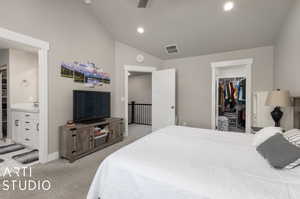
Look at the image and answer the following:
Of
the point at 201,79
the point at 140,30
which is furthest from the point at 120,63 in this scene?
the point at 201,79

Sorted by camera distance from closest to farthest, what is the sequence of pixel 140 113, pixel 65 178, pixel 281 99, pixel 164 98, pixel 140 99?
pixel 65 178, pixel 281 99, pixel 164 98, pixel 140 113, pixel 140 99

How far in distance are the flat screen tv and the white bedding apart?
1826 mm

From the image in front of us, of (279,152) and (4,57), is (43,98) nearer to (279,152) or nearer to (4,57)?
(4,57)

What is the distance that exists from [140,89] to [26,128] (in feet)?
15.0

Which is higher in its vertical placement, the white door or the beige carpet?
the white door

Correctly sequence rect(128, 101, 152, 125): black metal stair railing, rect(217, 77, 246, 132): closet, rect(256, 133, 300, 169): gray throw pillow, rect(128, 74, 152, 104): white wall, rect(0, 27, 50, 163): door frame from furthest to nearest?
rect(128, 74, 152, 104): white wall, rect(128, 101, 152, 125): black metal stair railing, rect(217, 77, 246, 132): closet, rect(0, 27, 50, 163): door frame, rect(256, 133, 300, 169): gray throw pillow

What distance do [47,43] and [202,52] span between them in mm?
3579

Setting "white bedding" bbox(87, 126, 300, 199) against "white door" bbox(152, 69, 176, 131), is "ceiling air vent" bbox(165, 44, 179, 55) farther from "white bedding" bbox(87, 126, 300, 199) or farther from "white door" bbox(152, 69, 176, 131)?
"white bedding" bbox(87, 126, 300, 199)

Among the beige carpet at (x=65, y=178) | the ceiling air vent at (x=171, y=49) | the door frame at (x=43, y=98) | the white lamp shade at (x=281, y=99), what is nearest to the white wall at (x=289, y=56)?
the white lamp shade at (x=281, y=99)

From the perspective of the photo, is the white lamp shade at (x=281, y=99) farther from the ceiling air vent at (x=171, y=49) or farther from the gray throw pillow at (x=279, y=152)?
the ceiling air vent at (x=171, y=49)

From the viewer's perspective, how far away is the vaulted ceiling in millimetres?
2666

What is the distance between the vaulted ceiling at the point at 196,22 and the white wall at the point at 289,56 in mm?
253

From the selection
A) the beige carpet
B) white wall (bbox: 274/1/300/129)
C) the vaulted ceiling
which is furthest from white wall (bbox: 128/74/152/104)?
white wall (bbox: 274/1/300/129)

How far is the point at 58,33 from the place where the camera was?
9.11 feet
